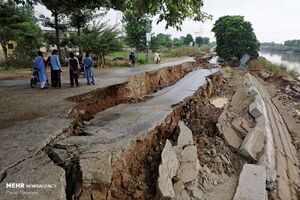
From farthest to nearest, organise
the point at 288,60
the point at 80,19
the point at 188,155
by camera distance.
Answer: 1. the point at 288,60
2. the point at 80,19
3. the point at 188,155

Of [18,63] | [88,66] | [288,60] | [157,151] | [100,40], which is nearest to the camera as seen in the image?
[157,151]

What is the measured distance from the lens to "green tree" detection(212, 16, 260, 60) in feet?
88.5

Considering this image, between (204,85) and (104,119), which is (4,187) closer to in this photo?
(104,119)

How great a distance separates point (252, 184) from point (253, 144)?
2144 millimetres

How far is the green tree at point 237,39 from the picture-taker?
26969 mm

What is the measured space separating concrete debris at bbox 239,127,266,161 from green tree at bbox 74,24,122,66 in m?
14.0

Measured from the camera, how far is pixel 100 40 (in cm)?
1917

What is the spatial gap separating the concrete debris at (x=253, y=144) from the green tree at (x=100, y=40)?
14.0 m

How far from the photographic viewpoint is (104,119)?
259 inches

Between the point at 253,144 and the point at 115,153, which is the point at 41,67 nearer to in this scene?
the point at 115,153

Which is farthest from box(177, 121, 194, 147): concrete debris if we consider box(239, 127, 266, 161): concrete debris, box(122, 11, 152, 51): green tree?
box(122, 11, 152, 51): green tree

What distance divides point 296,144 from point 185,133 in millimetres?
5568

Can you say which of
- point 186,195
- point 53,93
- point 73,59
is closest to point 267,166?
point 186,195

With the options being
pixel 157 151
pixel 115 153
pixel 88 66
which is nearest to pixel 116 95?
pixel 88 66
